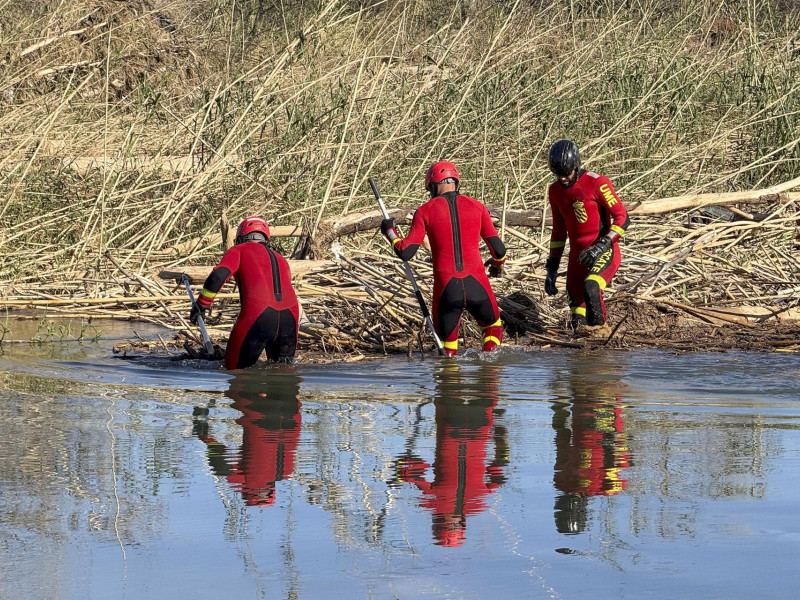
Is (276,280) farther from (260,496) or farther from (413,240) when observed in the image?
(260,496)

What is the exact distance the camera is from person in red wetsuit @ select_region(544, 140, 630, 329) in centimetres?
985

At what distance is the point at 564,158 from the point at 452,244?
1367mm

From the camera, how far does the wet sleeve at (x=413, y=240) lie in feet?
29.7

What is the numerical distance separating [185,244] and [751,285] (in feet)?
18.8

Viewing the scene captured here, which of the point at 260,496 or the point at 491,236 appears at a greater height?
the point at 491,236

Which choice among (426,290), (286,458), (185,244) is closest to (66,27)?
(185,244)

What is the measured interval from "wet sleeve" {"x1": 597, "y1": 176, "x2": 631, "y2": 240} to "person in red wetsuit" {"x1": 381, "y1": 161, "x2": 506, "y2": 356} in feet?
3.62

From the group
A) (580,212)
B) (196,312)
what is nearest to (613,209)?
(580,212)

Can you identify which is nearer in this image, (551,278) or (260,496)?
(260,496)

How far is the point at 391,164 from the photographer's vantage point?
46.8 feet

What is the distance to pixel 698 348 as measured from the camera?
978 centimetres

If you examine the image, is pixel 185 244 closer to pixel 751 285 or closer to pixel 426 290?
pixel 426 290

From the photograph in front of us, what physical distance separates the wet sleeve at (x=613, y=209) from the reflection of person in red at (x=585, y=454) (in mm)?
2471

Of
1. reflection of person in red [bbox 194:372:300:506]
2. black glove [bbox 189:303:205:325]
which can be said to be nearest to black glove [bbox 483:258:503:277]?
reflection of person in red [bbox 194:372:300:506]
